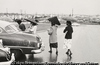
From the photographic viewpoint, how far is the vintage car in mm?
9489

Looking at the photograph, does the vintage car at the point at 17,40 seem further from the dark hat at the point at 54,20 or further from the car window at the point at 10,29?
the dark hat at the point at 54,20

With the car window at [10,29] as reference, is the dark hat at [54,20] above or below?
above

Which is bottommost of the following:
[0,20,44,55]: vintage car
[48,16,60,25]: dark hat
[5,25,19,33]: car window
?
[0,20,44,55]: vintage car

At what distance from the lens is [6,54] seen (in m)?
6.71

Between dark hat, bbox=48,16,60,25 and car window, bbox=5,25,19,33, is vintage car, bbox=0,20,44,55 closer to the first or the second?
car window, bbox=5,25,19,33

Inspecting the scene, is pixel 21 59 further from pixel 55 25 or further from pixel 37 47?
pixel 55 25

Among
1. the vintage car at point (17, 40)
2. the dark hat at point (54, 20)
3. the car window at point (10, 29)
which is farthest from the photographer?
the dark hat at point (54, 20)

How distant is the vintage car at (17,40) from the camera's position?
31.1 ft

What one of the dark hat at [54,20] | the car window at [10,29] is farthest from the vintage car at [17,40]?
the dark hat at [54,20]

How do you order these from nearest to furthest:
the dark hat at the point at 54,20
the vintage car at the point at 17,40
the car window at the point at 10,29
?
the vintage car at the point at 17,40, the car window at the point at 10,29, the dark hat at the point at 54,20

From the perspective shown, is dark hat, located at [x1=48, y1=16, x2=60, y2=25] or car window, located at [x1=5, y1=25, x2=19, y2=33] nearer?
car window, located at [x1=5, y1=25, x2=19, y2=33]

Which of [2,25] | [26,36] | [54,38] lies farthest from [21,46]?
[54,38]

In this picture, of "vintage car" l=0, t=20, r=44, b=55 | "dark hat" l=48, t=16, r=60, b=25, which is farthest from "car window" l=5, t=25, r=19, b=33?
"dark hat" l=48, t=16, r=60, b=25

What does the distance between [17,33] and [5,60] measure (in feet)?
11.3
